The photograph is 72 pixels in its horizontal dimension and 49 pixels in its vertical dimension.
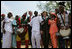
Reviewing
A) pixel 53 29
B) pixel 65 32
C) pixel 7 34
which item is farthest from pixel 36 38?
pixel 7 34

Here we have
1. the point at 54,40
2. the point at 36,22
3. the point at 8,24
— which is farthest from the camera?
the point at 8,24

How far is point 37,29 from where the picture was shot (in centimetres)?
962

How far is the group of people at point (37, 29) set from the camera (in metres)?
9.21

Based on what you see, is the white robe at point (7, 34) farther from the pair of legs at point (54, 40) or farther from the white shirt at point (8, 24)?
the pair of legs at point (54, 40)

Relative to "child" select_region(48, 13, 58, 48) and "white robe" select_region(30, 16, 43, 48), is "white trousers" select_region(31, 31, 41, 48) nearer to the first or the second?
"white robe" select_region(30, 16, 43, 48)

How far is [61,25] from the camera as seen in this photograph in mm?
9148

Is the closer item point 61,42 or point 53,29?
point 61,42

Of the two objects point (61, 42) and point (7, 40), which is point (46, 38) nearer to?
point (61, 42)

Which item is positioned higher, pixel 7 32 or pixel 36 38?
pixel 7 32

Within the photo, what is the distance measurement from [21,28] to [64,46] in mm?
2056

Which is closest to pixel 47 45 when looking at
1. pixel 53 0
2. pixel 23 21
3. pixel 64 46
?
pixel 64 46

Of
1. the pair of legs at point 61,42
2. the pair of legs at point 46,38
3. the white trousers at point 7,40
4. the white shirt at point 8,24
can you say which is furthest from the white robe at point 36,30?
the white trousers at point 7,40

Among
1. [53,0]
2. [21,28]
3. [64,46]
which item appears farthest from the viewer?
[53,0]

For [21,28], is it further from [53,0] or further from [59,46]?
[53,0]
